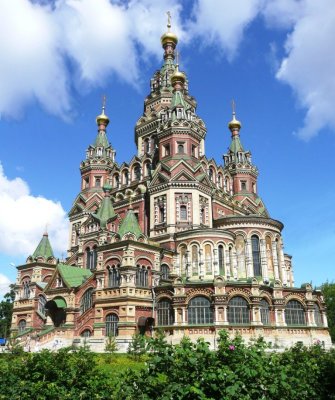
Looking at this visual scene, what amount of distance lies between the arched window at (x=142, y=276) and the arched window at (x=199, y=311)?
14.7ft

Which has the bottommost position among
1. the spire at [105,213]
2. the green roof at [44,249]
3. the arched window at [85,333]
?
the arched window at [85,333]

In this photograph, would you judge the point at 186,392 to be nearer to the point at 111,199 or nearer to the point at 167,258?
the point at 167,258

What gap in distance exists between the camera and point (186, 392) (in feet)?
20.5

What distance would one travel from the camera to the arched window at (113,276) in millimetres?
32812

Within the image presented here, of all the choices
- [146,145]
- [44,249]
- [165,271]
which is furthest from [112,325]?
[146,145]

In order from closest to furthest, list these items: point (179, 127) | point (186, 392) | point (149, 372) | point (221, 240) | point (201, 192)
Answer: point (186, 392) → point (149, 372) → point (221, 240) → point (201, 192) → point (179, 127)

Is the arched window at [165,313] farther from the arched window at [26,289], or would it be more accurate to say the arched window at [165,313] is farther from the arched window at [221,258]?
the arched window at [26,289]

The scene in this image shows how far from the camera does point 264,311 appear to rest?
32.2 metres

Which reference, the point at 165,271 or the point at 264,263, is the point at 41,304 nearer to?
the point at 165,271

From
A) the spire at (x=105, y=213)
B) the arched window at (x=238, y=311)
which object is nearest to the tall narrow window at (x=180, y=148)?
the spire at (x=105, y=213)

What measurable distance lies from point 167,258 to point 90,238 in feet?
30.9

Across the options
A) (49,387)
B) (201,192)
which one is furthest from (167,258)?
(49,387)

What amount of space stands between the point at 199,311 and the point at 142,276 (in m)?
5.68

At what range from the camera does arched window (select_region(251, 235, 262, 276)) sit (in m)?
37.7
